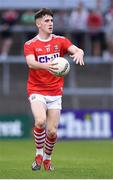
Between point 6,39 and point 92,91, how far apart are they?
11.5ft

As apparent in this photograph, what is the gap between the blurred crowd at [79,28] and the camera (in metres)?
23.5

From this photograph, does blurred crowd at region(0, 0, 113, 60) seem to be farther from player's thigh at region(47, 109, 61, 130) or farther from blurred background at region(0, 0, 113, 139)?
player's thigh at region(47, 109, 61, 130)

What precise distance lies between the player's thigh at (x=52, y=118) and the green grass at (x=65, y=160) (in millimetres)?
725

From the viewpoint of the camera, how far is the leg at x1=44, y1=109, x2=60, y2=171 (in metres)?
11.6

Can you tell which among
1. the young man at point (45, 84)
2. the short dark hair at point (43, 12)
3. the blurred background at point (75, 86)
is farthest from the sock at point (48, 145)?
the blurred background at point (75, 86)

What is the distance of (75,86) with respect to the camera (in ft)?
73.0

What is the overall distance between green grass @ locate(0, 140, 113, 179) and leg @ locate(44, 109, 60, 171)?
18cm

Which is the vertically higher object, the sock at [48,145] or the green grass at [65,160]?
the sock at [48,145]

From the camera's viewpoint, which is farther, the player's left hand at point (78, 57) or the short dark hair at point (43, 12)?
the short dark hair at point (43, 12)

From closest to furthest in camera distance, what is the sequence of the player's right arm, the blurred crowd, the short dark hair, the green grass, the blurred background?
the green grass < the player's right arm < the short dark hair < the blurred background < the blurred crowd

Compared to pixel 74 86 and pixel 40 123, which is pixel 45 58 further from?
pixel 74 86

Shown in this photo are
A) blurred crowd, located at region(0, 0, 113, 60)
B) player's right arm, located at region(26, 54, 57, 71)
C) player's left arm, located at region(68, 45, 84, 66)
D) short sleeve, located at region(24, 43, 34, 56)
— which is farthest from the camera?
blurred crowd, located at region(0, 0, 113, 60)

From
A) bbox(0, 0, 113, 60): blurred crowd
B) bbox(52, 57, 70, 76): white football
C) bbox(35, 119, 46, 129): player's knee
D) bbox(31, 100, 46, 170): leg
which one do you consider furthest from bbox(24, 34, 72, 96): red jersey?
bbox(0, 0, 113, 60): blurred crowd

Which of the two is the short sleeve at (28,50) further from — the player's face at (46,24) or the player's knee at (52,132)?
the player's knee at (52,132)
